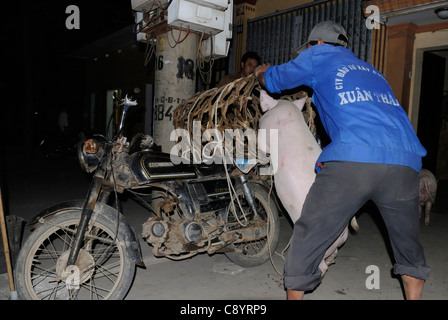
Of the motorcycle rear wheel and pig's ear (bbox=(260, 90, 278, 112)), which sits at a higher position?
pig's ear (bbox=(260, 90, 278, 112))

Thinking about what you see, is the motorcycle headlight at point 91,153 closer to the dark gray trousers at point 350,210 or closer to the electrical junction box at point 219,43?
the dark gray trousers at point 350,210

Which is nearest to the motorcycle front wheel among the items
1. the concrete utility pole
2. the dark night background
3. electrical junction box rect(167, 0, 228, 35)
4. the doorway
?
the concrete utility pole

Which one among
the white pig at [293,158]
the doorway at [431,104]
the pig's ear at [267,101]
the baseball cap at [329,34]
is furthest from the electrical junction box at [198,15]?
the doorway at [431,104]

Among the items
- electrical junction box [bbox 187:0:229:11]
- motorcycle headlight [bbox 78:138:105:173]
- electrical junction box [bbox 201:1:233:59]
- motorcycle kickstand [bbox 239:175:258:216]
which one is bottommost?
motorcycle kickstand [bbox 239:175:258:216]

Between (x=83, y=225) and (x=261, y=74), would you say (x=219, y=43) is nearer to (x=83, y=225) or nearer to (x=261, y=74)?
(x=261, y=74)

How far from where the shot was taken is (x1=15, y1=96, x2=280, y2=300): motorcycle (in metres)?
2.58

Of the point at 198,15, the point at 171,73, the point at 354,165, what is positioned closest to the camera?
the point at 354,165

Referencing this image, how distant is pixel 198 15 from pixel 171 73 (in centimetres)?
75

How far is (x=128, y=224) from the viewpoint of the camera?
111 inches

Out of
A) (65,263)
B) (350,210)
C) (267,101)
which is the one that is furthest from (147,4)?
(350,210)

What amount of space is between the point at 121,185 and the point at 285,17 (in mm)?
6586

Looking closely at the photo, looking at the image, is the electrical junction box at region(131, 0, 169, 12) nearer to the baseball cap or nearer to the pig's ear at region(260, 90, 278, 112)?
the pig's ear at region(260, 90, 278, 112)

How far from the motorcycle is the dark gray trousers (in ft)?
3.64
